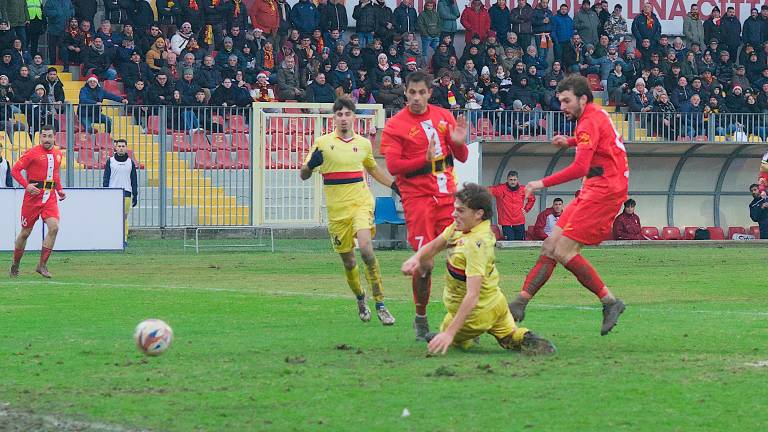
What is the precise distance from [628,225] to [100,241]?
11.3m

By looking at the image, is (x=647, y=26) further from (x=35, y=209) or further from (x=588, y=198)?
(x=588, y=198)

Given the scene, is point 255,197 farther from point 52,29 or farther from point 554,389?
point 554,389

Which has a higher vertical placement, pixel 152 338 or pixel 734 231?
pixel 152 338

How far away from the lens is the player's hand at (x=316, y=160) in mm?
12591

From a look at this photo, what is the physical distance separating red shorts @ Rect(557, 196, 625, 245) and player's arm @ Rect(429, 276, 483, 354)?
2.01 m

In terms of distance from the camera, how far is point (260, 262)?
2297cm

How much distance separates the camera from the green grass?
24.0 feet

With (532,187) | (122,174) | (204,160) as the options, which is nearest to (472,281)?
(532,187)

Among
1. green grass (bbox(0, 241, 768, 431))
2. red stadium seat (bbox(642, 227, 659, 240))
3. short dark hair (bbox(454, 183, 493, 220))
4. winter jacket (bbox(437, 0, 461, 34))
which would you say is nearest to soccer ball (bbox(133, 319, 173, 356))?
green grass (bbox(0, 241, 768, 431))

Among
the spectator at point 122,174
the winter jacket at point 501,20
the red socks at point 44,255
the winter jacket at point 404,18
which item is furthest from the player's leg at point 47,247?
the winter jacket at point 501,20

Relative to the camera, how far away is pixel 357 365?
9250mm

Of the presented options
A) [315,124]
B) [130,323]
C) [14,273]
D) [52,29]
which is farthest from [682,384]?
[52,29]

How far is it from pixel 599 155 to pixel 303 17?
23906 mm

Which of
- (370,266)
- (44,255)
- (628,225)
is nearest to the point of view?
(370,266)
